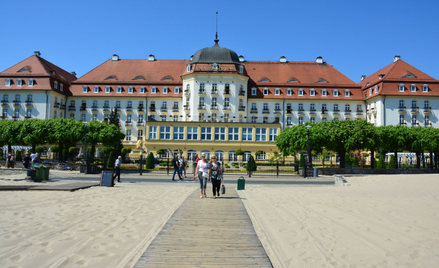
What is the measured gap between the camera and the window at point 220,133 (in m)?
53.1

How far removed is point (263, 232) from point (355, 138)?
2916 centimetres

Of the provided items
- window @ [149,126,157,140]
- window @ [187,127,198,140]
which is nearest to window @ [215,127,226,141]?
window @ [187,127,198,140]

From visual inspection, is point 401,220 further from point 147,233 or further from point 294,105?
point 294,105

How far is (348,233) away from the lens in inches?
303

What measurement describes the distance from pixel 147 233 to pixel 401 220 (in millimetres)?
6774

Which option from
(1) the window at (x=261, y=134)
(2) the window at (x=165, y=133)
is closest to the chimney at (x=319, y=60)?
(1) the window at (x=261, y=134)

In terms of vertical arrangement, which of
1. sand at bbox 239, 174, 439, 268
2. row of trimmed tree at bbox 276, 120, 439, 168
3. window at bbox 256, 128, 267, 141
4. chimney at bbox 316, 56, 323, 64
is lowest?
sand at bbox 239, 174, 439, 268

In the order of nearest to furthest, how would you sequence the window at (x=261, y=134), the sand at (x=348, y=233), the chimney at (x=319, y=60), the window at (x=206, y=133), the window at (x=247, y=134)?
1. the sand at (x=348, y=233)
2. the window at (x=261, y=134)
3. the window at (x=247, y=134)
4. the window at (x=206, y=133)
5. the chimney at (x=319, y=60)

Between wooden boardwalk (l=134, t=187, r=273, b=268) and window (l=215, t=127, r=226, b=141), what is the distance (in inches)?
1693

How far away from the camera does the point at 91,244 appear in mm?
6418

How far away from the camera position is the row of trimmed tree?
34344 millimetres

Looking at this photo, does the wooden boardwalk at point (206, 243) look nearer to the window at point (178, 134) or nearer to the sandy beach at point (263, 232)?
the sandy beach at point (263, 232)

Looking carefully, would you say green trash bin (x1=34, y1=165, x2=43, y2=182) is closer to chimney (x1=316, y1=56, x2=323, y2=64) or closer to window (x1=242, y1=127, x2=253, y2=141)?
window (x1=242, y1=127, x2=253, y2=141)

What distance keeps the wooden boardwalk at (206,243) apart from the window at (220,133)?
43.0 meters
